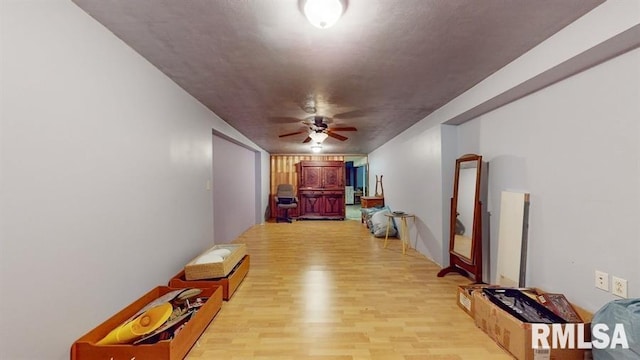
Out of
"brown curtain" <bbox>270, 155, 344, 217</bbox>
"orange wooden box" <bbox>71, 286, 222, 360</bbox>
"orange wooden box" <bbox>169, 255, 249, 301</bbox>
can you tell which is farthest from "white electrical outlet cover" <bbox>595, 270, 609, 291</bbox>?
"brown curtain" <bbox>270, 155, 344, 217</bbox>

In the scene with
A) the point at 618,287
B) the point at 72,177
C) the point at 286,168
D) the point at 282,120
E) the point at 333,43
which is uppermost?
the point at 333,43

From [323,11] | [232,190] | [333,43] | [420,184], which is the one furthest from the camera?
[232,190]

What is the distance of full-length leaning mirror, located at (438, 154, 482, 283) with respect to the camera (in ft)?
9.54

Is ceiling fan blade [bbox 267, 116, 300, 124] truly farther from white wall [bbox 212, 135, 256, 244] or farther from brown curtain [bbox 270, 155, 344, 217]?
brown curtain [bbox 270, 155, 344, 217]

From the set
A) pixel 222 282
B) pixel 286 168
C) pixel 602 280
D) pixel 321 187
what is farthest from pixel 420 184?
pixel 286 168

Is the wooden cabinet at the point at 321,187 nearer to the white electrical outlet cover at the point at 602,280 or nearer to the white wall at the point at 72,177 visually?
the white wall at the point at 72,177

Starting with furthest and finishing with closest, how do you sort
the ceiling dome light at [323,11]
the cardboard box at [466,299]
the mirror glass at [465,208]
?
the mirror glass at [465,208]
the cardboard box at [466,299]
the ceiling dome light at [323,11]

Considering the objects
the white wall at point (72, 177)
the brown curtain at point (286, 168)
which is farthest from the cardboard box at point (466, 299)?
the brown curtain at point (286, 168)

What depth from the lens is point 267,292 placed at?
2836 mm

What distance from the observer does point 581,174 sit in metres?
1.91

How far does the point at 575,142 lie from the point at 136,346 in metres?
3.26

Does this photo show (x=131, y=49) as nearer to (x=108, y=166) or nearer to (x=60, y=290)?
(x=108, y=166)

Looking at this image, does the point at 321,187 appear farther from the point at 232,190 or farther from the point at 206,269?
the point at 206,269

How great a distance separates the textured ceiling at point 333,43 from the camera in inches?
59.1
